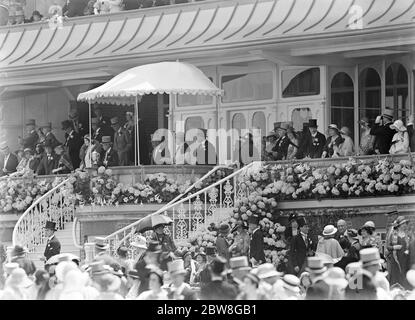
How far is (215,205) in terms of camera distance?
42.3ft

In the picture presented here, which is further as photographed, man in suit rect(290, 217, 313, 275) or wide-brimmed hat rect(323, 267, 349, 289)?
man in suit rect(290, 217, 313, 275)

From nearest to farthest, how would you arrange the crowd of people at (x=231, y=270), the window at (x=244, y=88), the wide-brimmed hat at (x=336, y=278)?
the wide-brimmed hat at (x=336, y=278) → the crowd of people at (x=231, y=270) → the window at (x=244, y=88)

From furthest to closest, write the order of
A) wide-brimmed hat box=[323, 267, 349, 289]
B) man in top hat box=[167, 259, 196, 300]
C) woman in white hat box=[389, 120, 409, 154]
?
woman in white hat box=[389, 120, 409, 154]
man in top hat box=[167, 259, 196, 300]
wide-brimmed hat box=[323, 267, 349, 289]

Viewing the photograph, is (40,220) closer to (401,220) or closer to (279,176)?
(279,176)

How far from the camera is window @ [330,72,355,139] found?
12.9 m

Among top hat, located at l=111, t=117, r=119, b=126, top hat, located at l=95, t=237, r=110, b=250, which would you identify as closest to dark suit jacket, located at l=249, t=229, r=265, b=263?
top hat, located at l=95, t=237, r=110, b=250

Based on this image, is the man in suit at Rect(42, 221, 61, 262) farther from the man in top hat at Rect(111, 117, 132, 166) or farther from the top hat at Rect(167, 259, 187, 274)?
the top hat at Rect(167, 259, 187, 274)

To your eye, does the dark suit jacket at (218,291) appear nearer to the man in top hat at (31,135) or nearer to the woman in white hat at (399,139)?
the woman in white hat at (399,139)

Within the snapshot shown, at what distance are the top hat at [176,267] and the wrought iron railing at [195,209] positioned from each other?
0.45 meters

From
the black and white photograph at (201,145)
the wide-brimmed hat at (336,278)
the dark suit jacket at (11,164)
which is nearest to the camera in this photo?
the wide-brimmed hat at (336,278)

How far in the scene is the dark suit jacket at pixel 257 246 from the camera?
1245 centimetres

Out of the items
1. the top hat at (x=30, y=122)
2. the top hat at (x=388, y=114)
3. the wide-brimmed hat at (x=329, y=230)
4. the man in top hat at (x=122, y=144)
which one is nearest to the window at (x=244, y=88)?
the man in top hat at (x=122, y=144)

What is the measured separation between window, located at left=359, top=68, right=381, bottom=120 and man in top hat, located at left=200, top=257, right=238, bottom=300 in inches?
61.6

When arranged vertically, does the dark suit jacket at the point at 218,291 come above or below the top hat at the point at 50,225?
below
